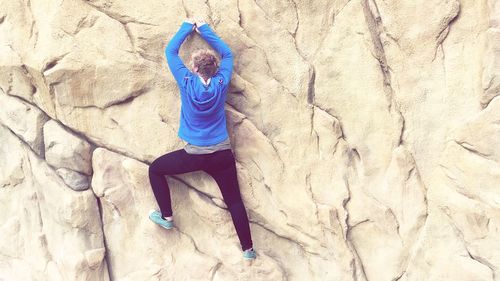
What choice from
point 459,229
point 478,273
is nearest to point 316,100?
point 459,229

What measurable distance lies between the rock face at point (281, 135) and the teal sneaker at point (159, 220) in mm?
114

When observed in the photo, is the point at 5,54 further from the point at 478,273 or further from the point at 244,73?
the point at 478,273

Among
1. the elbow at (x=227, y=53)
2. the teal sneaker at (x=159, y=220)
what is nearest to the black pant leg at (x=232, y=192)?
the teal sneaker at (x=159, y=220)

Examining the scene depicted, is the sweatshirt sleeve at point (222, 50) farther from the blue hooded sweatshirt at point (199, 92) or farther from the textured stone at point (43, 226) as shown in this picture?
the textured stone at point (43, 226)

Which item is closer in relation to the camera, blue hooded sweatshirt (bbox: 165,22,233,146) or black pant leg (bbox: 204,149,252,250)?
blue hooded sweatshirt (bbox: 165,22,233,146)

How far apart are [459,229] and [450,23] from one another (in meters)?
1.56

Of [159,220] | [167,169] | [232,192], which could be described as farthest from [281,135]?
[159,220]

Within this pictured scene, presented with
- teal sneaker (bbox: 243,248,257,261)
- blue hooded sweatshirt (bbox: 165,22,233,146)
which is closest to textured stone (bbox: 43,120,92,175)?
blue hooded sweatshirt (bbox: 165,22,233,146)

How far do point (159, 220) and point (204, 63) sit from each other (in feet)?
4.51

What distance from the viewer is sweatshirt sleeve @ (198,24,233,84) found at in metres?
3.83

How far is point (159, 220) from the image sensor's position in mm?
4133

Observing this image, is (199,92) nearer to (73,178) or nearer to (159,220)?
(159,220)

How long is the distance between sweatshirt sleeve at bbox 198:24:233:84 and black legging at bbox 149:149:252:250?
2.04 ft

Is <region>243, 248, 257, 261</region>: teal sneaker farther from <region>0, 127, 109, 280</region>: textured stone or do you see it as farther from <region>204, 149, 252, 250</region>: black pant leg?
<region>0, 127, 109, 280</region>: textured stone
